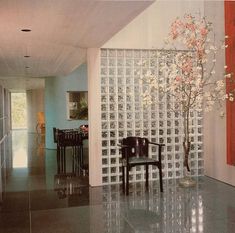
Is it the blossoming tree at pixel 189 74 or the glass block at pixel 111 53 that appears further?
the glass block at pixel 111 53

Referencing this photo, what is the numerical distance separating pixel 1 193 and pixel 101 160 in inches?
69.0

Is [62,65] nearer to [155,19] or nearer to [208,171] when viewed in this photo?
[155,19]

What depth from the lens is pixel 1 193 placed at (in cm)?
552

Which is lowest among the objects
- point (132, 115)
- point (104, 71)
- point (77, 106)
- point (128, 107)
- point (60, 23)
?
point (132, 115)

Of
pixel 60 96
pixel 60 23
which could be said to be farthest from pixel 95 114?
pixel 60 96

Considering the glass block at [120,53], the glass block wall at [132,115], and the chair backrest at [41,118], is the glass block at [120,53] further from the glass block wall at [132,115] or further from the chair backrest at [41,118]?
the chair backrest at [41,118]

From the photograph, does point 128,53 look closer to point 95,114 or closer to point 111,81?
point 111,81

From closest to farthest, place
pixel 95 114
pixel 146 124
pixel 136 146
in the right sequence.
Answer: pixel 136 146
pixel 95 114
pixel 146 124

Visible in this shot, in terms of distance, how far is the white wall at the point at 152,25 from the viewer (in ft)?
19.4

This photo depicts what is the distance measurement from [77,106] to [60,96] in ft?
2.20

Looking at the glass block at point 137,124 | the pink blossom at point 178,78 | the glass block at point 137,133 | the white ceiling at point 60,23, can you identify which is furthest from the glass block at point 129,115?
the white ceiling at point 60,23

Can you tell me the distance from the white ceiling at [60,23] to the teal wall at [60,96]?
4.35 metres

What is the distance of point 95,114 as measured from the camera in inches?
231

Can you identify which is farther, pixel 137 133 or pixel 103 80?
pixel 137 133
